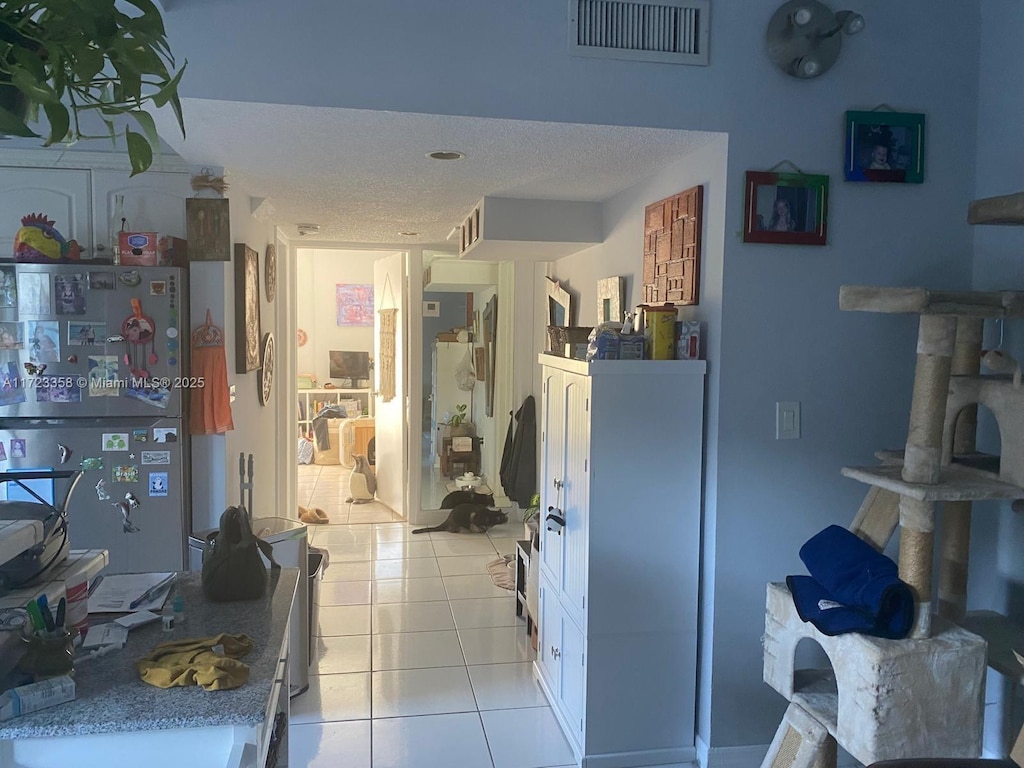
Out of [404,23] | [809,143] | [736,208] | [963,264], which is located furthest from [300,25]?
[963,264]

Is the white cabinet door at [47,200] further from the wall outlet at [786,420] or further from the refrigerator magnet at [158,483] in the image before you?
the wall outlet at [786,420]

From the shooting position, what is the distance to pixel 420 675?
309 centimetres

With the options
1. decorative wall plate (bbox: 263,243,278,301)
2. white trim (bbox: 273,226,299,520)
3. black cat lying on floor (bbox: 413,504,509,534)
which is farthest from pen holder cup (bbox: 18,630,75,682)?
black cat lying on floor (bbox: 413,504,509,534)

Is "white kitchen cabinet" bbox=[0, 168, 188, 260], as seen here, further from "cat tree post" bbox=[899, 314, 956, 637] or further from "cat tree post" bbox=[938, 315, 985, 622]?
"cat tree post" bbox=[938, 315, 985, 622]

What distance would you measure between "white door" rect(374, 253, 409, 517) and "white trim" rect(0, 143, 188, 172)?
259cm

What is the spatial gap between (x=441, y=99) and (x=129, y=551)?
1.94 meters

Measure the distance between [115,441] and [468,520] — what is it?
290 cm

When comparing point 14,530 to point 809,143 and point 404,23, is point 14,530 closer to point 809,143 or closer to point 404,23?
point 404,23

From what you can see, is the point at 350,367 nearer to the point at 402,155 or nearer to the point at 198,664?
the point at 402,155

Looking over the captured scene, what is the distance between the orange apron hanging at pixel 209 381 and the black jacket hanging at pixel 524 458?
8.58 ft

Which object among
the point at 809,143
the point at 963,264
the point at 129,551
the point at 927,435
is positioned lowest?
the point at 129,551

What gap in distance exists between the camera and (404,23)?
215 centimetres

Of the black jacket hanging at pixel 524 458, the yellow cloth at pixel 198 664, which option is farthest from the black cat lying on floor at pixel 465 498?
the yellow cloth at pixel 198 664

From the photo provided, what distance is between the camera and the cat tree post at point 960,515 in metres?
2.03
